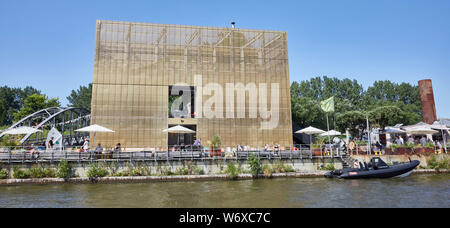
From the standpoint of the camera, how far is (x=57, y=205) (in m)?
12.8

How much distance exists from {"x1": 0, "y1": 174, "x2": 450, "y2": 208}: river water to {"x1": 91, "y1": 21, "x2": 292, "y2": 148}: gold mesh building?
1081 cm

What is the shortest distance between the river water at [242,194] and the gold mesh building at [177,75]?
10805mm

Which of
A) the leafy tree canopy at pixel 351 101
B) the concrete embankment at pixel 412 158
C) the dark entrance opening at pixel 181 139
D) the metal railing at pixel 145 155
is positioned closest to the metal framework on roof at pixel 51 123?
the metal railing at pixel 145 155

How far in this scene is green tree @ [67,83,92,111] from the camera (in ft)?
258

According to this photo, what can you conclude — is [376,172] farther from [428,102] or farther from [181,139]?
[428,102]

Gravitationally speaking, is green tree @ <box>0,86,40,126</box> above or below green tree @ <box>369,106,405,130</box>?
above

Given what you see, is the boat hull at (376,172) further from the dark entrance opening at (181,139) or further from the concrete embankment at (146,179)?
the dark entrance opening at (181,139)

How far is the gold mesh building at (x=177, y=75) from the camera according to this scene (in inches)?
1118

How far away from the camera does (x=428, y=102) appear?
45344 mm

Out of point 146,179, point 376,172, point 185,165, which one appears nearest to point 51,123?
point 146,179

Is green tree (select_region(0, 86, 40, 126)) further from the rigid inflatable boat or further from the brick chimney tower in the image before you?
the brick chimney tower

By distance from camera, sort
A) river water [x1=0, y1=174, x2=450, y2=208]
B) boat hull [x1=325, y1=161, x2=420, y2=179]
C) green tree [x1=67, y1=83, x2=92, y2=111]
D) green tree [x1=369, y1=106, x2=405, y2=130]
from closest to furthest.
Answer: river water [x1=0, y1=174, x2=450, y2=208] → boat hull [x1=325, y1=161, x2=420, y2=179] → green tree [x1=369, y1=106, x2=405, y2=130] → green tree [x1=67, y1=83, x2=92, y2=111]

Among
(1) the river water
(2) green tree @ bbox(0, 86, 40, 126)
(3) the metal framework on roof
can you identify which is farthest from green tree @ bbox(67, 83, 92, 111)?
(1) the river water
